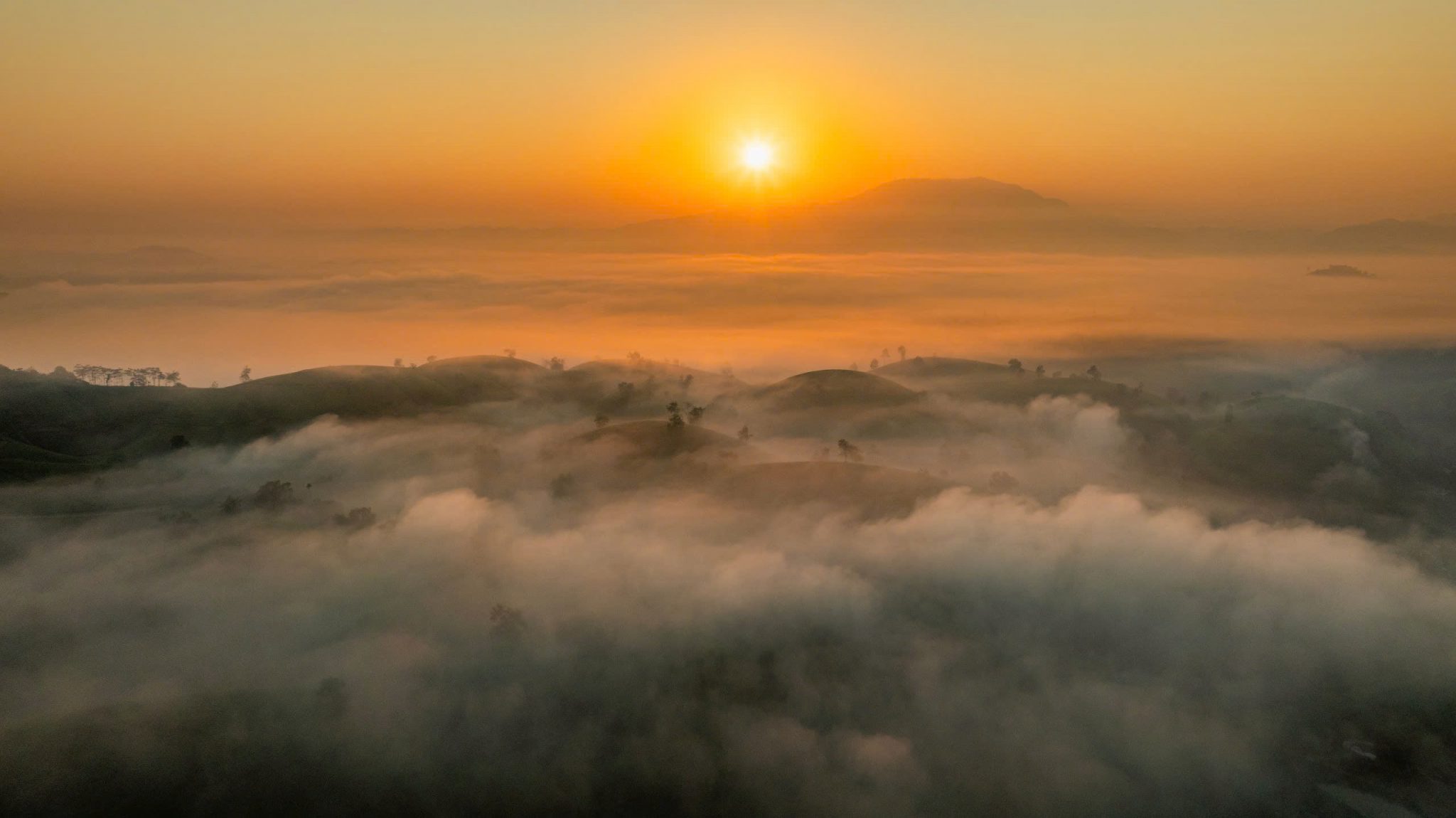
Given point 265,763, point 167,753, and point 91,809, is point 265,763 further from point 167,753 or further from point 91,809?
point 91,809

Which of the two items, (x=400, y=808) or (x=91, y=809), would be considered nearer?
(x=91, y=809)

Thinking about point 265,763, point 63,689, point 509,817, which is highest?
point 63,689

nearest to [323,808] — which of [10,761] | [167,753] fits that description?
[167,753]

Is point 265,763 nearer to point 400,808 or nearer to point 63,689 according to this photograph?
point 400,808

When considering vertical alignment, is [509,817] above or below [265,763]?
below

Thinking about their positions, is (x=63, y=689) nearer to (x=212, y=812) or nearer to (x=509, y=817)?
(x=212, y=812)

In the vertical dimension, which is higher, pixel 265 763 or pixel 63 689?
pixel 63 689

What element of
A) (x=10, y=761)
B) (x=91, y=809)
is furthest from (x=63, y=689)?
(x=91, y=809)

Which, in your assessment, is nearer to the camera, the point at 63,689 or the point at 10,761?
the point at 10,761
